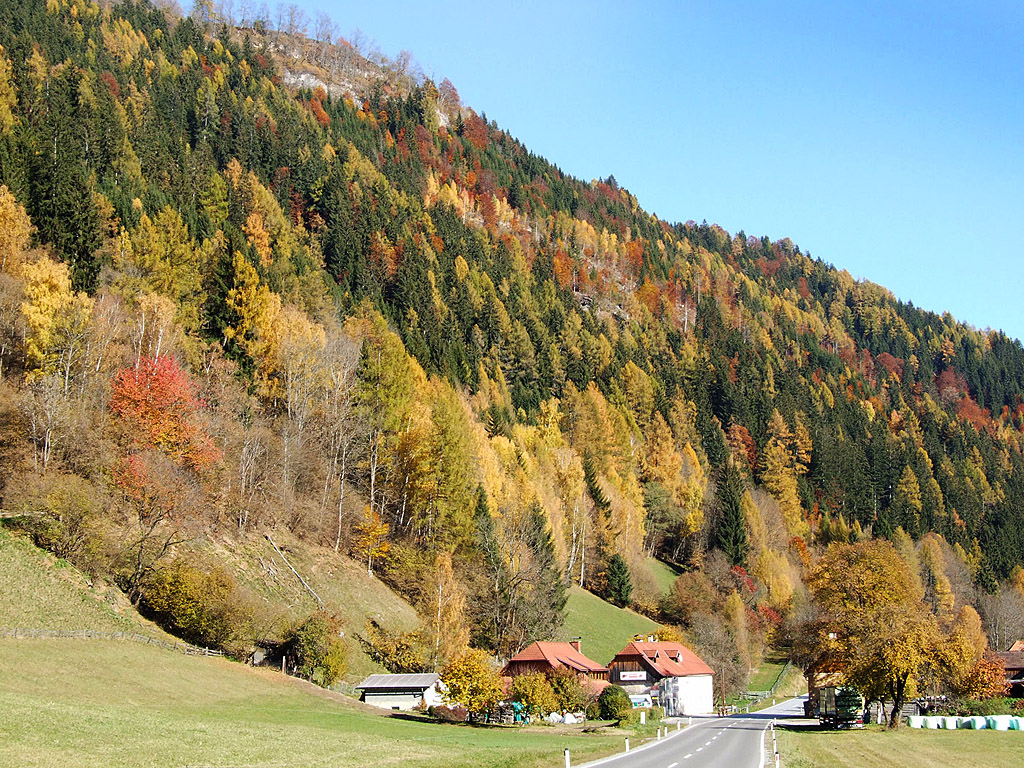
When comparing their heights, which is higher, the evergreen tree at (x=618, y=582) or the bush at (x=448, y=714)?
the evergreen tree at (x=618, y=582)

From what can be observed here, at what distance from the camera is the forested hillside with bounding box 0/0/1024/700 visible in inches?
2290

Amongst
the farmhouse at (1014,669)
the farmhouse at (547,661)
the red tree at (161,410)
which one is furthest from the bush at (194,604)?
the farmhouse at (1014,669)

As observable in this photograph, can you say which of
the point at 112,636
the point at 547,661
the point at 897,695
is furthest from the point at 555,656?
the point at 112,636

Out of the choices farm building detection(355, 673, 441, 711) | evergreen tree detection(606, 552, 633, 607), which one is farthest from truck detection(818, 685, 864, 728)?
evergreen tree detection(606, 552, 633, 607)

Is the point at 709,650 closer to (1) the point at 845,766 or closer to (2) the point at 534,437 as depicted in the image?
(2) the point at 534,437

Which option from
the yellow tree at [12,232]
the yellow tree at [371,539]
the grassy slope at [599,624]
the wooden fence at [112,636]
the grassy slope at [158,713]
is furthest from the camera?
the grassy slope at [599,624]

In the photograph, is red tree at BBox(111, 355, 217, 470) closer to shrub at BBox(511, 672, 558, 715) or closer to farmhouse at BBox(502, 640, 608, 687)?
shrub at BBox(511, 672, 558, 715)

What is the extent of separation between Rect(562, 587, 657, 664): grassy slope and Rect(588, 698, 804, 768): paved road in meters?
24.2

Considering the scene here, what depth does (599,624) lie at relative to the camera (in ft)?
296

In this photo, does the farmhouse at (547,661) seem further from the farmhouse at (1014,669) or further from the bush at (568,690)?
the farmhouse at (1014,669)

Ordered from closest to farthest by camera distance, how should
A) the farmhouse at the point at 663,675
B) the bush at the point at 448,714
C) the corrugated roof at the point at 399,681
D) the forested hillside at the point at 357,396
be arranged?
the bush at the point at 448,714 < the corrugated roof at the point at 399,681 < the forested hillside at the point at 357,396 < the farmhouse at the point at 663,675

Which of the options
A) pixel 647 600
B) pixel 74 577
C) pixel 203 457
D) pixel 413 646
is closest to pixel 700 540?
pixel 647 600

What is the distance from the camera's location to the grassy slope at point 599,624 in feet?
274

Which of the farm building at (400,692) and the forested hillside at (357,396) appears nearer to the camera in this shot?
the farm building at (400,692)
